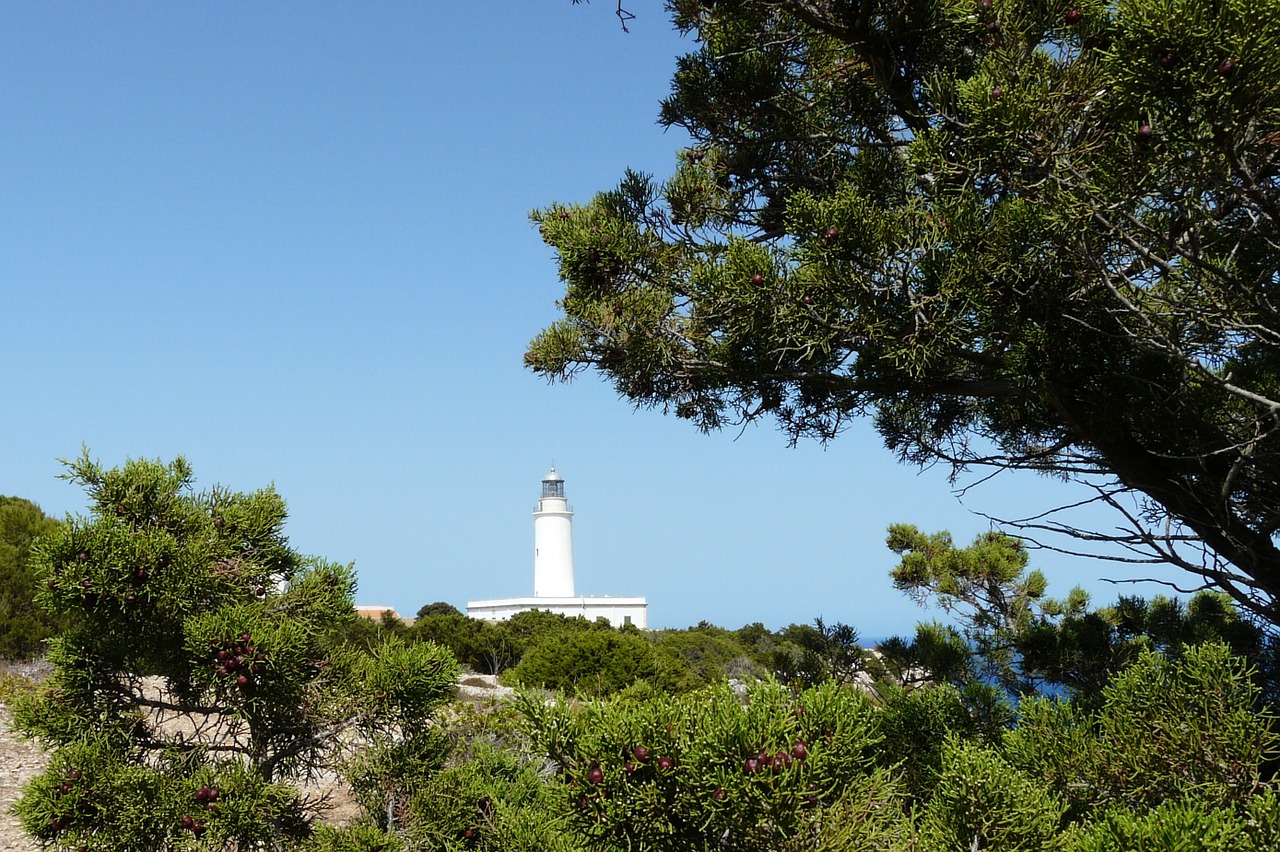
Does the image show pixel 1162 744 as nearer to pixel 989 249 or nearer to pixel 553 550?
pixel 989 249

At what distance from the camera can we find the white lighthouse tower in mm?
39406

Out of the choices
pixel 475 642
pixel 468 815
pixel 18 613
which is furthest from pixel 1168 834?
pixel 475 642

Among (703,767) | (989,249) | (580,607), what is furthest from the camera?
(580,607)

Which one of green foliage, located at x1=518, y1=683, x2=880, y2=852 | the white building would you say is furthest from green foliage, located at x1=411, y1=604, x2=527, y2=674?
green foliage, located at x1=518, y1=683, x2=880, y2=852

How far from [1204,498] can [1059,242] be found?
1.16m

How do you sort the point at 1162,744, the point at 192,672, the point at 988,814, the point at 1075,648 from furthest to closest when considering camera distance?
the point at 1075,648 → the point at 192,672 → the point at 1162,744 → the point at 988,814

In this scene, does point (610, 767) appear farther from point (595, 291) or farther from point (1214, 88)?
point (595, 291)

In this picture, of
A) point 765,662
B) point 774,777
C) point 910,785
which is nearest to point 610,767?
point 774,777

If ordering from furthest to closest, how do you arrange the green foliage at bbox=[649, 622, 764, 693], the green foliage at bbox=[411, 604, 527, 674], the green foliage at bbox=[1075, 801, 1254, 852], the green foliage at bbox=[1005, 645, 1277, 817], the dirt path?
the green foliage at bbox=[411, 604, 527, 674] < the green foliage at bbox=[649, 622, 764, 693] < the dirt path < the green foliage at bbox=[1005, 645, 1277, 817] < the green foliage at bbox=[1075, 801, 1254, 852]

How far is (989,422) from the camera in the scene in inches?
154

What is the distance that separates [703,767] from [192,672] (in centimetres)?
275

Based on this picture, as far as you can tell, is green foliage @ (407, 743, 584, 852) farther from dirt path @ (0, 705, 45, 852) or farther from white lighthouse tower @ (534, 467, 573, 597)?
white lighthouse tower @ (534, 467, 573, 597)

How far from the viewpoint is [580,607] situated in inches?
1435

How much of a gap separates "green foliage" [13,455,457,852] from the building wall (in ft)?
106
